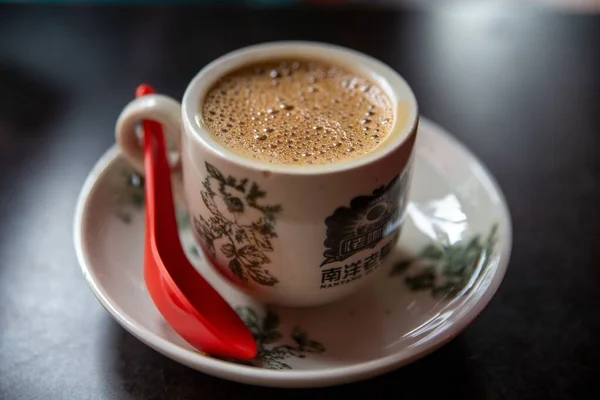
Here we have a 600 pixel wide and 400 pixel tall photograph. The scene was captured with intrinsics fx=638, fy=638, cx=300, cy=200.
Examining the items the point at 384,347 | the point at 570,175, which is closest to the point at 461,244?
the point at 384,347

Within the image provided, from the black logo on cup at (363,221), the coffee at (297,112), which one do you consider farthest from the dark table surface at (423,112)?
the coffee at (297,112)

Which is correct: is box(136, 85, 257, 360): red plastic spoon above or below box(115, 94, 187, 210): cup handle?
below

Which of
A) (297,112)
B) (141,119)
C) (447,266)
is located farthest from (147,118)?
(447,266)

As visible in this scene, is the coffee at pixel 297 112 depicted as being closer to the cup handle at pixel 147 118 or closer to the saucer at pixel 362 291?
the cup handle at pixel 147 118

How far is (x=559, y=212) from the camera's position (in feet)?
3.00

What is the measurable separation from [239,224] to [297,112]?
16 centimetres

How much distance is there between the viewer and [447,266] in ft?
2.53

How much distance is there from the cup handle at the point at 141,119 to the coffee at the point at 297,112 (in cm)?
5

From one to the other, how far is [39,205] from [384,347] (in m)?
0.53

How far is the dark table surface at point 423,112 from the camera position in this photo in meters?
0.68

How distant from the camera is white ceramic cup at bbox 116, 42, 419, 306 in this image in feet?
1.95

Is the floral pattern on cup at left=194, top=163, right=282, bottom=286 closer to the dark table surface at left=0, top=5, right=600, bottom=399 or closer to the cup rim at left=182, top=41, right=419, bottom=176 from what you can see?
the cup rim at left=182, top=41, right=419, bottom=176

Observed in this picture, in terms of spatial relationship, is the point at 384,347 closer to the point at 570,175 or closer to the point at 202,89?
the point at 202,89

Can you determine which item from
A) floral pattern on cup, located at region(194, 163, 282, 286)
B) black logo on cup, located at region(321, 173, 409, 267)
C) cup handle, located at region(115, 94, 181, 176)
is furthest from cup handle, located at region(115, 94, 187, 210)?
black logo on cup, located at region(321, 173, 409, 267)
